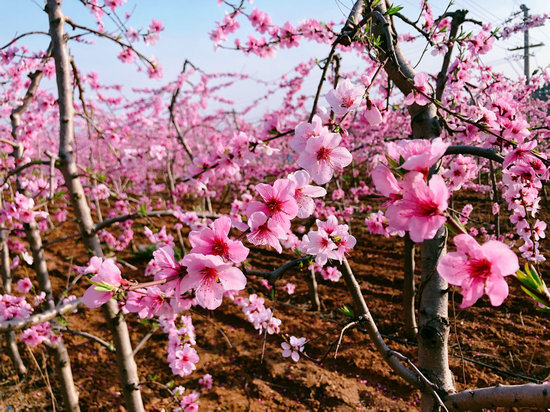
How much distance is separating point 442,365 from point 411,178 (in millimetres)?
1230

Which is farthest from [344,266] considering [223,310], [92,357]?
[92,357]

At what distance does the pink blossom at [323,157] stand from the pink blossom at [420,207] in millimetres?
327

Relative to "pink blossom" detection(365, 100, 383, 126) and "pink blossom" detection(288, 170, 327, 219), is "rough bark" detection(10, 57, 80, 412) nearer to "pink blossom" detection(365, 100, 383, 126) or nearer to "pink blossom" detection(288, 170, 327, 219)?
"pink blossom" detection(288, 170, 327, 219)

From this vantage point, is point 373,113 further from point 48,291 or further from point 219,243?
point 48,291

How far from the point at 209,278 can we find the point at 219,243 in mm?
96

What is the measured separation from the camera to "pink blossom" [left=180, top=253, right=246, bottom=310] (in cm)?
76

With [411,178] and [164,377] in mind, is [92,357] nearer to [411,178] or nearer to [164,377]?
[164,377]

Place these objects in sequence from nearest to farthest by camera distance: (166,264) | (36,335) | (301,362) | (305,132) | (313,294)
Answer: (166,264)
(305,132)
(36,335)
(301,362)
(313,294)

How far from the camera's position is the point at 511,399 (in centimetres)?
93

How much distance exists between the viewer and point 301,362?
3646mm

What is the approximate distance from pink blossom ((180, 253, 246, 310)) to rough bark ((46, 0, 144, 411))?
1703 millimetres

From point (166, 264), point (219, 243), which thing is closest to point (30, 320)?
point (166, 264)

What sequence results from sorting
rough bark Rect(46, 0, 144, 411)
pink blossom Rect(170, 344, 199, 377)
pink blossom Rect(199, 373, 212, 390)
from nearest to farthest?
rough bark Rect(46, 0, 144, 411)
pink blossom Rect(170, 344, 199, 377)
pink blossom Rect(199, 373, 212, 390)

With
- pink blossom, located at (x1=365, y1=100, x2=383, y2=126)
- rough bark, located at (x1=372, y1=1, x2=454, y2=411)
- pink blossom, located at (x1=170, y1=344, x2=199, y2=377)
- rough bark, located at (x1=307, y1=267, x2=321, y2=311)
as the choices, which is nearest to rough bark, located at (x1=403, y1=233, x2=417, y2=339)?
rough bark, located at (x1=372, y1=1, x2=454, y2=411)
